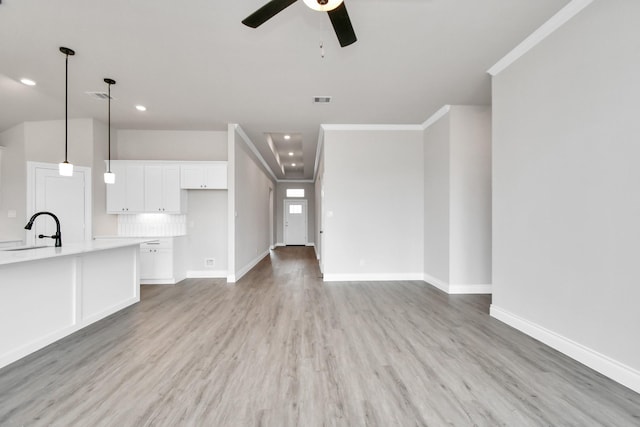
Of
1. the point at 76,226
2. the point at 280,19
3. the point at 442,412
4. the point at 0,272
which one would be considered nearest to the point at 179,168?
the point at 76,226

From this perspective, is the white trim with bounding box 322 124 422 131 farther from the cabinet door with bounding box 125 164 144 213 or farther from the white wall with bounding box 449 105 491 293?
the cabinet door with bounding box 125 164 144 213

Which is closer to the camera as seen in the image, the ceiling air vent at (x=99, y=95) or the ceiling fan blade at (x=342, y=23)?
the ceiling fan blade at (x=342, y=23)

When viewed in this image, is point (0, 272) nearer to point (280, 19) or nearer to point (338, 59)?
point (280, 19)

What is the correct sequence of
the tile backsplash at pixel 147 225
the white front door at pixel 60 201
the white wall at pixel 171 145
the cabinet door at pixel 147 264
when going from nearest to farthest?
the white front door at pixel 60 201, the cabinet door at pixel 147 264, the tile backsplash at pixel 147 225, the white wall at pixel 171 145

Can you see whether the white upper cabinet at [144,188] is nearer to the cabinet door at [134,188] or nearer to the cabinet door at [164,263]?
the cabinet door at [134,188]

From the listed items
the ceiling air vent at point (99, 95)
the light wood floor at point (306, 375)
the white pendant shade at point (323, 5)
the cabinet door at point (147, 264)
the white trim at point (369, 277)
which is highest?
the ceiling air vent at point (99, 95)

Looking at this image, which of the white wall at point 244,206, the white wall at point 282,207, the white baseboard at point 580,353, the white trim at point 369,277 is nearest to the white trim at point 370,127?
the white wall at point 244,206

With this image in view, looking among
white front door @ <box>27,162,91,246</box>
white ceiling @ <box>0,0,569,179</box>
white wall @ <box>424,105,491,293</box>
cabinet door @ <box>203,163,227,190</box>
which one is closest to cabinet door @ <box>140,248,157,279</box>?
white front door @ <box>27,162,91,246</box>

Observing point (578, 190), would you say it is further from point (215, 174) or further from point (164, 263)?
point (164, 263)

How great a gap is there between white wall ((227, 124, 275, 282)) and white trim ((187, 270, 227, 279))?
377 millimetres

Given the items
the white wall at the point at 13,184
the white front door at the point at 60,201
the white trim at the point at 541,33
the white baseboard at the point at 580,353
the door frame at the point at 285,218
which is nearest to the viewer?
the white baseboard at the point at 580,353

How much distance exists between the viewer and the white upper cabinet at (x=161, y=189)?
4848 mm

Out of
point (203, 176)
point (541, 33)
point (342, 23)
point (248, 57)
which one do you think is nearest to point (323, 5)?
point (342, 23)

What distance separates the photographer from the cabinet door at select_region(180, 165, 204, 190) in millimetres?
4898
